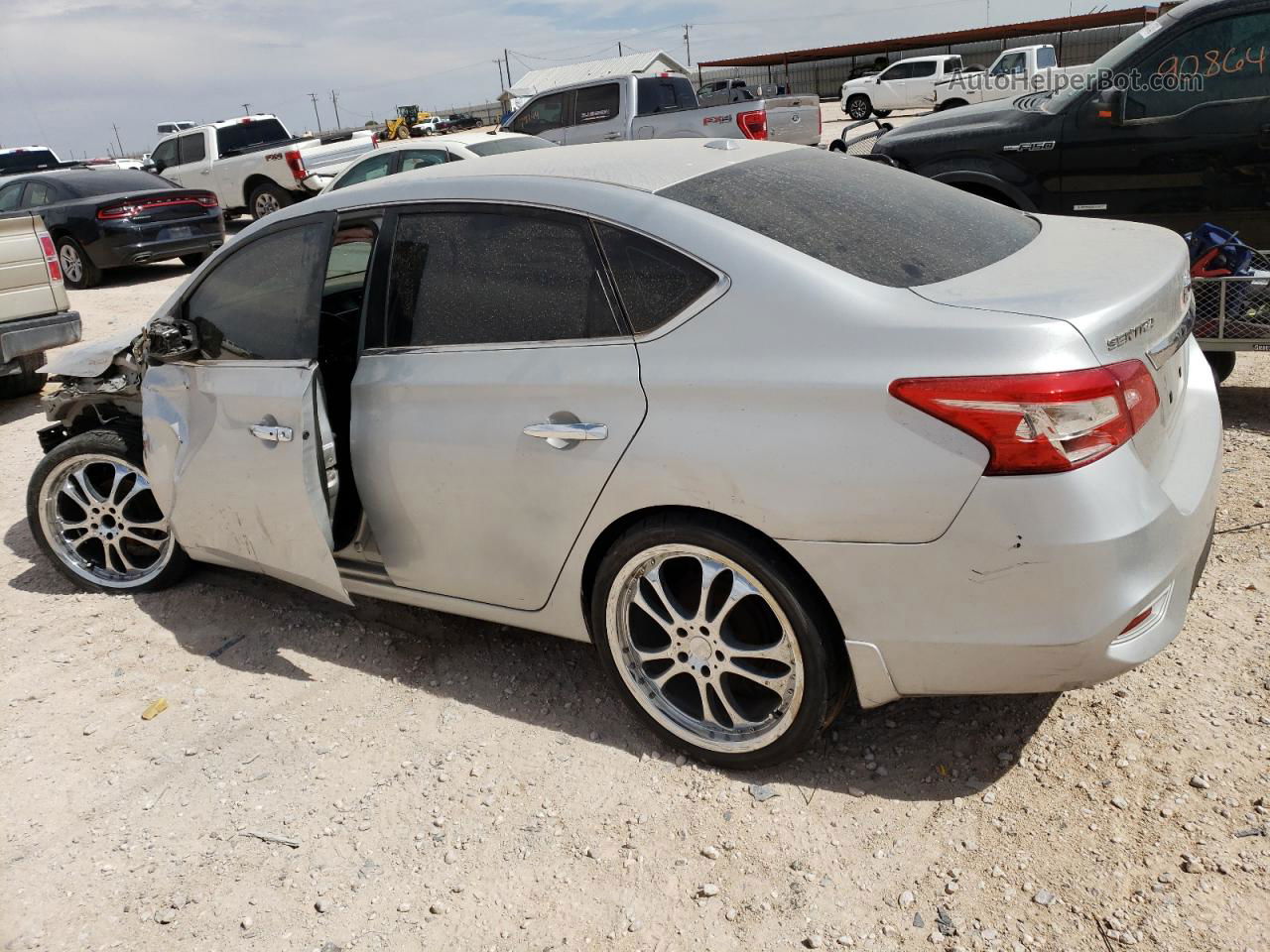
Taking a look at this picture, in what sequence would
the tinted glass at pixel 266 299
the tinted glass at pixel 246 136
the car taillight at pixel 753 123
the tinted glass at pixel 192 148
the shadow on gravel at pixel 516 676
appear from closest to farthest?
the shadow on gravel at pixel 516 676
the tinted glass at pixel 266 299
the car taillight at pixel 753 123
the tinted glass at pixel 246 136
the tinted glass at pixel 192 148

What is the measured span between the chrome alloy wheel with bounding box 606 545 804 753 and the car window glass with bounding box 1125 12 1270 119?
4977mm

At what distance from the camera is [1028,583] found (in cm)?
234

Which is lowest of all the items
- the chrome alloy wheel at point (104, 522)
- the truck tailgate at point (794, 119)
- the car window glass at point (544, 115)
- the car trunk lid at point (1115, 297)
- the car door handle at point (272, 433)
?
the chrome alloy wheel at point (104, 522)

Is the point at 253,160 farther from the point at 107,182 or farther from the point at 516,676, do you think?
the point at 516,676

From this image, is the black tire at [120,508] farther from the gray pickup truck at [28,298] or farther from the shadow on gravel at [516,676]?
the gray pickup truck at [28,298]

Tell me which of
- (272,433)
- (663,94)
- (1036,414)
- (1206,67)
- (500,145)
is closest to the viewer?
(1036,414)

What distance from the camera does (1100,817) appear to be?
262 centimetres

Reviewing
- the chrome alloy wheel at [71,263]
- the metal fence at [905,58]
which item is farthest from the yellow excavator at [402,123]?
the chrome alloy wheel at [71,263]

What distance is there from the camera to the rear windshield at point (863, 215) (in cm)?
271

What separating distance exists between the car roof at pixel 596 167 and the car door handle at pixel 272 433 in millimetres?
780

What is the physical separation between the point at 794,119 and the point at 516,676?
1427 centimetres

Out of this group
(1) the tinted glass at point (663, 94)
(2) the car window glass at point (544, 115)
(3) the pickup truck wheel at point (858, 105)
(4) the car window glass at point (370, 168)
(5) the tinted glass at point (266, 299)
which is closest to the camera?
(5) the tinted glass at point (266, 299)

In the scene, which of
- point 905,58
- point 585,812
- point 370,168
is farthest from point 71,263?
point 905,58

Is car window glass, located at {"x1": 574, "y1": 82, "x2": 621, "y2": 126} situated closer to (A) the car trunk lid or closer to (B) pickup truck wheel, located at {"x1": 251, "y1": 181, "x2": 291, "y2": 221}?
(B) pickup truck wheel, located at {"x1": 251, "y1": 181, "x2": 291, "y2": 221}
